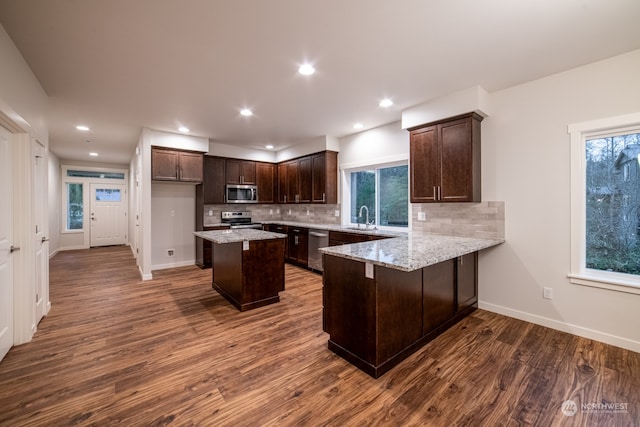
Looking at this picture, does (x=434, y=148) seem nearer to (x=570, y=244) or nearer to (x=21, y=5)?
(x=570, y=244)

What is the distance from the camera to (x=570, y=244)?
2760 millimetres

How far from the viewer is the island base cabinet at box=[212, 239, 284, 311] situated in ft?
11.1

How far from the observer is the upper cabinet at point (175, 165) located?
4875mm

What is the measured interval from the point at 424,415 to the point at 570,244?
2.40 m

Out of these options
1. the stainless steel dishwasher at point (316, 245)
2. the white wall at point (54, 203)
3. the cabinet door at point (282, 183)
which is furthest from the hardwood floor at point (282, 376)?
the white wall at point (54, 203)

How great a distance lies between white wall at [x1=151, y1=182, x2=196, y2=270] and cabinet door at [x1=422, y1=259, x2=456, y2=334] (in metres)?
5.14

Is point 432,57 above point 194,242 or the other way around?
above

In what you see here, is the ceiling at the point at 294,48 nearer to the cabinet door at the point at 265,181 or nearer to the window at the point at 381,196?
the window at the point at 381,196

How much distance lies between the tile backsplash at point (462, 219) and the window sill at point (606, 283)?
0.76 meters

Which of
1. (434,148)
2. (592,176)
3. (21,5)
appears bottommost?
(592,176)

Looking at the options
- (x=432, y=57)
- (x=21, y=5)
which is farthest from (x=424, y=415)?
(x=21, y=5)

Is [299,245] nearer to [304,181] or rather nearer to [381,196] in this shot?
[304,181]

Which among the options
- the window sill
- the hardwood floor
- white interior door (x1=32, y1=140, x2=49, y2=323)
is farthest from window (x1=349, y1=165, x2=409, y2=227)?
white interior door (x1=32, y1=140, x2=49, y2=323)

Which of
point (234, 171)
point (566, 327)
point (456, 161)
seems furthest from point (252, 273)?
point (566, 327)
